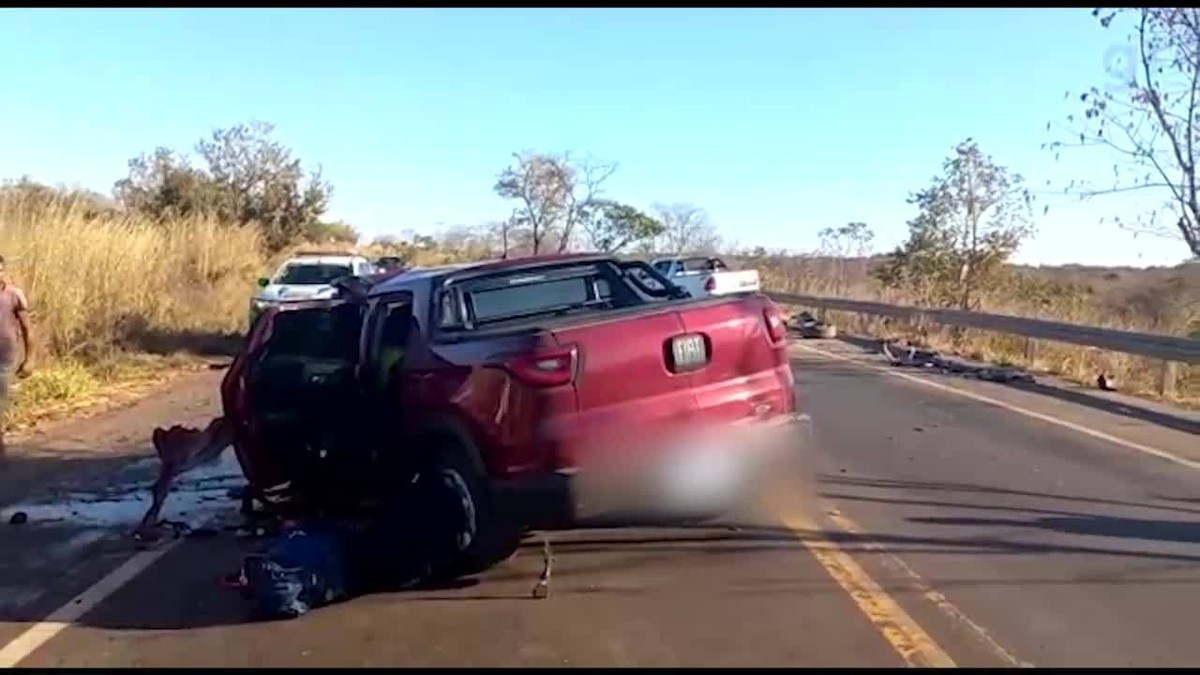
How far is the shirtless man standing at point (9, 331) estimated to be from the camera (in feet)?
38.7

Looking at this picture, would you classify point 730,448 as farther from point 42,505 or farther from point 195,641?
point 42,505

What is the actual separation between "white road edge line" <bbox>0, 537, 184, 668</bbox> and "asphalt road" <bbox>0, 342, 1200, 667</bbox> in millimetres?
21

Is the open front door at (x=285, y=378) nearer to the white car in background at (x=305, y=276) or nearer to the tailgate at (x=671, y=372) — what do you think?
the tailgate at (x=671, y=372)

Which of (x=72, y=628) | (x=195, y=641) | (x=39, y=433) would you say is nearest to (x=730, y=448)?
(x=195, y=641)

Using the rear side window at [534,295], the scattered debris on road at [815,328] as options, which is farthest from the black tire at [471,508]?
the scattered debris on road at [815,328]

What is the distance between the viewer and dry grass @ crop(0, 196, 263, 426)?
17.6m

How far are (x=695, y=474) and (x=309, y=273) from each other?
1788 cm

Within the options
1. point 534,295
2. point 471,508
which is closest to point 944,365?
point 534,295

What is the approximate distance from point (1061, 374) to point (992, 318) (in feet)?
7.29

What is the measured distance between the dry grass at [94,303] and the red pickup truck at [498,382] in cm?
711

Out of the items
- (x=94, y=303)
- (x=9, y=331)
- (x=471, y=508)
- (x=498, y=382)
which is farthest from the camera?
(x=94, y=303)

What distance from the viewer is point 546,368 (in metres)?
6.46

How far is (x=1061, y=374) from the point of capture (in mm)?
20406

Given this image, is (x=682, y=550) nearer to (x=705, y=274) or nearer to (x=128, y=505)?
(x=128, y=505)
